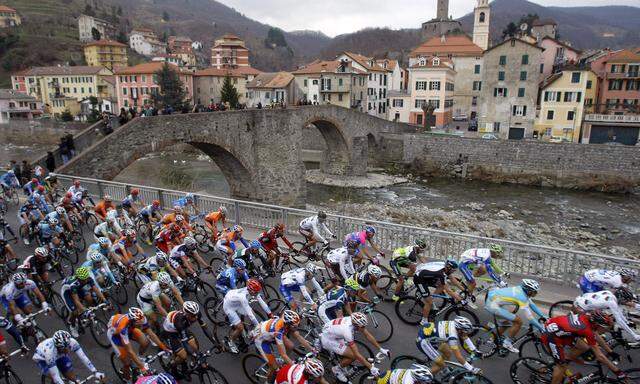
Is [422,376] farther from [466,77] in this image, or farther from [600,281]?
[466,77]

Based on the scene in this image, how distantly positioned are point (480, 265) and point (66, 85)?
95156mm

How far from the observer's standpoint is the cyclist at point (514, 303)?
7605mm

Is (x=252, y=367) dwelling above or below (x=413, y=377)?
below

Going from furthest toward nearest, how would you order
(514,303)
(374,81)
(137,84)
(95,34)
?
1. (95,34)
2. (137,84)
3. (374,81)
4. (514,303)

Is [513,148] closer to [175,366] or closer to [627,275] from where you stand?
[627,275]

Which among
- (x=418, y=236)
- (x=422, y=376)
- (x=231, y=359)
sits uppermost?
(x=422, y=376)

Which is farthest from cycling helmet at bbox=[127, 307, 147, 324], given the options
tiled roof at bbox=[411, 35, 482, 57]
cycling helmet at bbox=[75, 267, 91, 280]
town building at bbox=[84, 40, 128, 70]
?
town building at bbox=[84, 40, 128, 70]

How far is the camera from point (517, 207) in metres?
34.9

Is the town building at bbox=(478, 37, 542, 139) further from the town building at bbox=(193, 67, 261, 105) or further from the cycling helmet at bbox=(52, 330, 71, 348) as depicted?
the cycling helmet at bbox=(52, 330, 71, 348)

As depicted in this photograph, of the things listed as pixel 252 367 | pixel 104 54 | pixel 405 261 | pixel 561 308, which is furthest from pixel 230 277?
pixel 104 54

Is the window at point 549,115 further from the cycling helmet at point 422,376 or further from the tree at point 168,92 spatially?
the cycling helmet at point 422,376

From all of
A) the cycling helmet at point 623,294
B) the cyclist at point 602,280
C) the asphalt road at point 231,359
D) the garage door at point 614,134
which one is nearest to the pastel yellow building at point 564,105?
the garage door at point 614,134

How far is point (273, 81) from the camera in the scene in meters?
70.9

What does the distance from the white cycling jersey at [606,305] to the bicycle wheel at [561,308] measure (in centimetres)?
208
